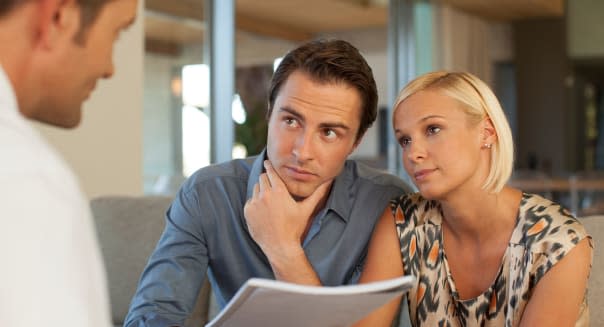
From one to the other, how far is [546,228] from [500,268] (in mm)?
116

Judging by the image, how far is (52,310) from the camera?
1.72 feet

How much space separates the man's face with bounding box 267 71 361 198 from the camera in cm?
163

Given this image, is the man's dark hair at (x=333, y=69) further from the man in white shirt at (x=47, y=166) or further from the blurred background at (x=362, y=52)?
the blurred background at (x=362, y=52)

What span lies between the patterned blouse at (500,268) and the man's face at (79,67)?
1.13m

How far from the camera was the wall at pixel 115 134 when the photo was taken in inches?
149

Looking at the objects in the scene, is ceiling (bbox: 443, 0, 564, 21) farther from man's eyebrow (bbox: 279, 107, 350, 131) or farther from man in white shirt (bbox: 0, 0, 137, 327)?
man in white shirt (bbox: 0, 0, 137, 327)

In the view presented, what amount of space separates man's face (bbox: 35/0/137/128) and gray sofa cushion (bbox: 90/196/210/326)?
1675mm

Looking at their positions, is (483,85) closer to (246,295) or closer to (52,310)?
(246,295)

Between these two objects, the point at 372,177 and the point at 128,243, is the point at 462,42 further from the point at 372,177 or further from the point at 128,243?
the point at 372,177

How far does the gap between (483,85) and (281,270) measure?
1.72 ft

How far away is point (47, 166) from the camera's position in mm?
549

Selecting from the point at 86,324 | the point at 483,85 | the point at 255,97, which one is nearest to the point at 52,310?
the point at 86,324

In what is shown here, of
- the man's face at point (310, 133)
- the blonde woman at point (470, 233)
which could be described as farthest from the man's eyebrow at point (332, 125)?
the blonde woman at point (470, 233)

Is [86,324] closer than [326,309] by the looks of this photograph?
Yes
